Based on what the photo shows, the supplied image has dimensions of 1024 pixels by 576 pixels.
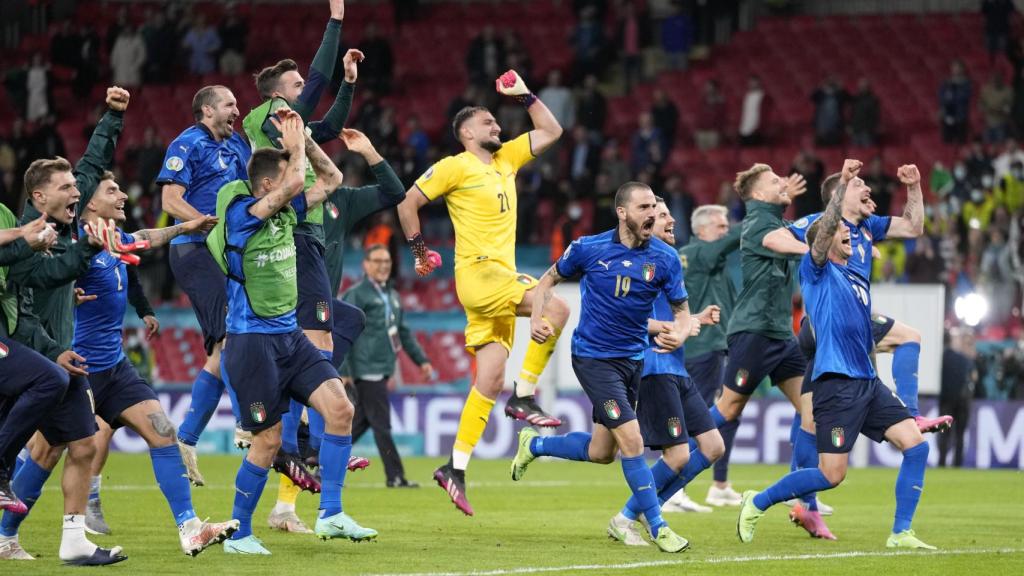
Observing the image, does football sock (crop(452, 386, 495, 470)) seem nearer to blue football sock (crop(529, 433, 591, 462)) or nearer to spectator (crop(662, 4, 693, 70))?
blue football sock (crop(529, 433, 591, 462))

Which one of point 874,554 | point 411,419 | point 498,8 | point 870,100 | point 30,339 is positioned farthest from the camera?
point 498,8

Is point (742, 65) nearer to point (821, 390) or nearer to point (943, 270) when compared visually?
point (943, 270)

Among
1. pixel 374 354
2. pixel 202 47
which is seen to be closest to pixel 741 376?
pixel 374 354

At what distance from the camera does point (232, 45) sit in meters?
31.4

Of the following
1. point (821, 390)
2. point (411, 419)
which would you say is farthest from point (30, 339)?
point (411, 419)

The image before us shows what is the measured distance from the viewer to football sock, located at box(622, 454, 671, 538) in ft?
32.1

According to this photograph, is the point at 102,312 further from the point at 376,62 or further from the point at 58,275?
the point at 376,62

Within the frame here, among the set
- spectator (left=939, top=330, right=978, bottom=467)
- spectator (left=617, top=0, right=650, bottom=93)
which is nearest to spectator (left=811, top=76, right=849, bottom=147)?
spectator (left=617, top=0, right=650, bottom=93)

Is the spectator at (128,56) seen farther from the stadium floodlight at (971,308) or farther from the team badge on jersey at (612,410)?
the team badge on jersey at (612,410)

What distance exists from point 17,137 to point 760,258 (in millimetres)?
19472

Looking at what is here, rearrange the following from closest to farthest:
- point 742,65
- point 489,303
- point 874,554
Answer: point 874,554 < point 489,303 < point 742,65

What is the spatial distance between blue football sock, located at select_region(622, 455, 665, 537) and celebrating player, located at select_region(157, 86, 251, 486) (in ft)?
10.3

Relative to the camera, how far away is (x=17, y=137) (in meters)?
28.4

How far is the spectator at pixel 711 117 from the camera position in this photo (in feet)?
92.4
